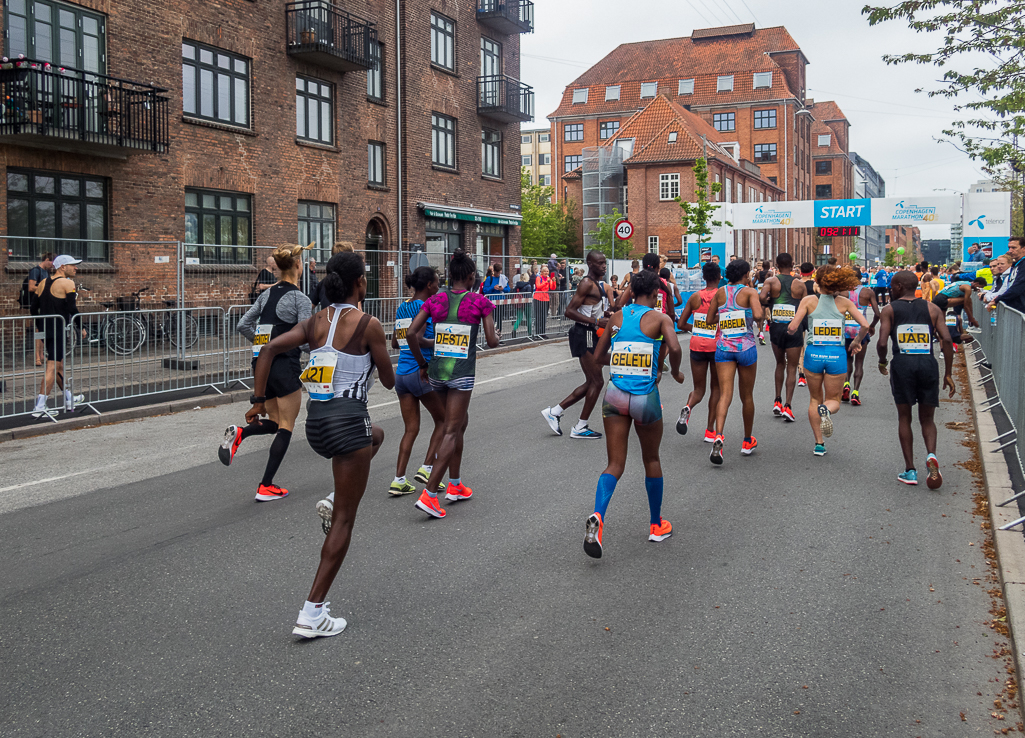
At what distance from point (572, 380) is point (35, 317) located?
7745 millimetres

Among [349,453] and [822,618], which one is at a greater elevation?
[349,453]

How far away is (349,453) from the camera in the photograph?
14.6 feet

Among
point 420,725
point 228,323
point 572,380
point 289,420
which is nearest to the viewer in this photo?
point 420,725

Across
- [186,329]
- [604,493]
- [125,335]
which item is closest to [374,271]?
[186,329]

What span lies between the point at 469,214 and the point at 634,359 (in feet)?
82.0

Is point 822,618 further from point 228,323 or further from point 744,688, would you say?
point 228,323

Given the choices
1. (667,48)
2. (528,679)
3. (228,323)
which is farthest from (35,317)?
(667,48)

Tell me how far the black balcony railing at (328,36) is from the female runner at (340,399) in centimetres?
2021

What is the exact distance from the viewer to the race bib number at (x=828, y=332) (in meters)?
8.65

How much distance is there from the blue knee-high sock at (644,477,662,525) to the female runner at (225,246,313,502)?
286 cm

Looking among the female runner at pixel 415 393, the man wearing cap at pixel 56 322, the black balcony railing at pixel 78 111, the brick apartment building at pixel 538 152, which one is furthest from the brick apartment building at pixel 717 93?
the female runner at pixel 415 393

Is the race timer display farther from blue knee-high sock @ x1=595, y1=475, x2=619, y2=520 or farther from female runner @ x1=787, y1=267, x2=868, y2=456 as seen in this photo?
blue knee-high sock @ x1=595, y1=475, x2=619, y2=520

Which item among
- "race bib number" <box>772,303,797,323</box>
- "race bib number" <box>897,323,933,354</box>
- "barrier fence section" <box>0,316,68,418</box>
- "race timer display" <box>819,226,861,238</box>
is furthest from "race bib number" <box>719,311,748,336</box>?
"race timer display" <box>819,226,861,238</box>

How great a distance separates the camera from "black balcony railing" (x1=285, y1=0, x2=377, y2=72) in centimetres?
2309
